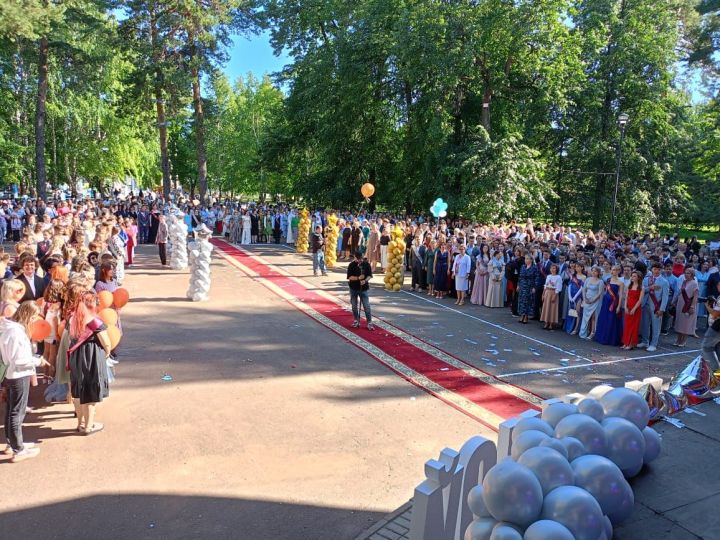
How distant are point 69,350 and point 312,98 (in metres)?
28.7

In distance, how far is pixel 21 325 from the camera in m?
6.33

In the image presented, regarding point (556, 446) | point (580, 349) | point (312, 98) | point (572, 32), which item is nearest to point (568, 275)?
point (580, 349)

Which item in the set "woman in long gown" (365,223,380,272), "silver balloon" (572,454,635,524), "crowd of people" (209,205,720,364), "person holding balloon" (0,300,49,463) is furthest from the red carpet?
"person holding balloon" (0,300,49,463)

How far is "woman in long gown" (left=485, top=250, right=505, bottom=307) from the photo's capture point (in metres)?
15.4

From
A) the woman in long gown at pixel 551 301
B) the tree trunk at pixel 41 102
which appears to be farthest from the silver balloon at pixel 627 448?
the tree trunk at pixel 41 102

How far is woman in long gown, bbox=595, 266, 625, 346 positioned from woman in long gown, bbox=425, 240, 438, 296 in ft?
19.0

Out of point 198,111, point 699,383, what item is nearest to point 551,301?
point 699,383

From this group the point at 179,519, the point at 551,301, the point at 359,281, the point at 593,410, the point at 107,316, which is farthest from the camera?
the point at 551,301

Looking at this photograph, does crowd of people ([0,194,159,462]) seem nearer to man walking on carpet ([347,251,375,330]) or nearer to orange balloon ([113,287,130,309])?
orange balloon ([113,287,130,309])

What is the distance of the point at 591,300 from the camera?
12.6m

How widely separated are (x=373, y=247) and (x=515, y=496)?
1946 cm

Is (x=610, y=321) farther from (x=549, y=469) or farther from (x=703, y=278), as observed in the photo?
(x=549, y=469)

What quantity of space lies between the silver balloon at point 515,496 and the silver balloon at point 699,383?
8.44 ft

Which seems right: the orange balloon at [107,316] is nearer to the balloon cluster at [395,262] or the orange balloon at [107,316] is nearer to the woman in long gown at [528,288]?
the woman in long gown at [528,288]
